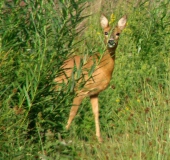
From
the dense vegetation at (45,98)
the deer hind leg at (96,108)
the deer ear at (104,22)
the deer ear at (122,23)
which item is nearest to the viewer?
the dense vegetation at (45,98)

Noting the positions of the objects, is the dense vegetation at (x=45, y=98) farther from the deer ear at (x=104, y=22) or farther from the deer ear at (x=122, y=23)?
the deer ear at (x=104, y=22)

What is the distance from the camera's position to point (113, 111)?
28.0ft

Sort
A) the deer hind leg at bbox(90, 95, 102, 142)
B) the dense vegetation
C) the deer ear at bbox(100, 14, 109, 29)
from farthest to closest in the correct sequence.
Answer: the deer ear at bbox(100, 14, 109, 29)
the deer hind leg at bbox(90, 95, 102, 142)
the dense vegetation

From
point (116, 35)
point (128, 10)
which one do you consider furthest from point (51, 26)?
point (128, 10)

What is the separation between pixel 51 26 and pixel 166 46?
17.0ft

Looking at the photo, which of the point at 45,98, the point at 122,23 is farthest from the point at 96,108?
the point at 45,98

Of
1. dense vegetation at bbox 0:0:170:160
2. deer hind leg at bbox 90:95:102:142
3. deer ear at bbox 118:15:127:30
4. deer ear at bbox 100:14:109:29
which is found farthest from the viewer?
deer ear at bbox 100:14:109:29

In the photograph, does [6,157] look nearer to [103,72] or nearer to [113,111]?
[113,111]

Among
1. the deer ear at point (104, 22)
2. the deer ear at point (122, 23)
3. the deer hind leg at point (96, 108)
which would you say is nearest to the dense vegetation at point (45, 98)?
the deer hind leg at point (96, 108)

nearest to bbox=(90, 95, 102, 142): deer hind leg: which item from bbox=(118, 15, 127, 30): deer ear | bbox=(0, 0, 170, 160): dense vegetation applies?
bbox=(0, 0, 170, 160): dense vegetation

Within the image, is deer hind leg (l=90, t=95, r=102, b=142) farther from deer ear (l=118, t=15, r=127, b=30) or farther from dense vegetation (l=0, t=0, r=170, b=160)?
deer ear (l=118, t=15, r=127, b=30)

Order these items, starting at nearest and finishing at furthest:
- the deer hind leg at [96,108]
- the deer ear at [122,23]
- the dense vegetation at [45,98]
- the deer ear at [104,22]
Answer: the dense vegetation at [45,98] → the deer hind leg at [96,108] → the deer ear at [122,23] → the deer ear at [104,22]

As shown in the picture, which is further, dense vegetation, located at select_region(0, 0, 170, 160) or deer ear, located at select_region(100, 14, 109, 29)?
deer ear, located at select_region(100, 14, 109, 29)

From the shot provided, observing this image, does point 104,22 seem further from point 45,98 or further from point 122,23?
point 45,98
